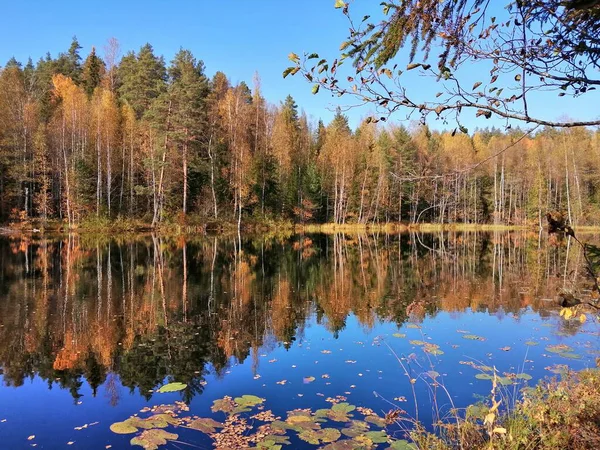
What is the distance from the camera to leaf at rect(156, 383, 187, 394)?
6.41 meters

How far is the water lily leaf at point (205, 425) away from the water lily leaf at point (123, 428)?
2.24ft

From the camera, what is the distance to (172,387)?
650cm

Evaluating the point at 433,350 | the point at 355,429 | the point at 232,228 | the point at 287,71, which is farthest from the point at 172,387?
the point at 232,228

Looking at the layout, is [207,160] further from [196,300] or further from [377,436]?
[377,436]

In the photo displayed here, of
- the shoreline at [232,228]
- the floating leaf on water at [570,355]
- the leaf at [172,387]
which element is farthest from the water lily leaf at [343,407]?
the shoreline at [232,228]

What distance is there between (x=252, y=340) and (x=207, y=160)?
3624 cm

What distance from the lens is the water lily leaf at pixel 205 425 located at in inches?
205

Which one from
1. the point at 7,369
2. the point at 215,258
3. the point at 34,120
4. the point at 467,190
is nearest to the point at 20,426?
the point at 7,369

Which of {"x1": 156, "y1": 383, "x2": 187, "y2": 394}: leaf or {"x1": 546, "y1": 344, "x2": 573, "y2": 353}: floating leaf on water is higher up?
{"x1": 156, "y1": 383, "x2": 187, "y2": 394}: leaf

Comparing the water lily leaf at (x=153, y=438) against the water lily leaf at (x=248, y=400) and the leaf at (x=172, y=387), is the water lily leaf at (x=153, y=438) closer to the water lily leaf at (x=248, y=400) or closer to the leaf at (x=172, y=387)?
the water lily leaf at (x=248, y=400)

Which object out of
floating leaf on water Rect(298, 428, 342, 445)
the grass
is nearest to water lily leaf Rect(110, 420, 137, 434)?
floating leaf on water Rect(298, 428, 342, 445)

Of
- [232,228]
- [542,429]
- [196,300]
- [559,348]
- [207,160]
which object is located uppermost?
[207,160]

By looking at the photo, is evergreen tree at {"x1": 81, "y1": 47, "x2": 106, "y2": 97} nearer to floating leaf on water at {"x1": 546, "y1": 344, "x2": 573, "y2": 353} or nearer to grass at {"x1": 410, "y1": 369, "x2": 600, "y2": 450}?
floating leaf on water at {"x1": 546, "y1": 344, "x2": 573, "y2": 353}

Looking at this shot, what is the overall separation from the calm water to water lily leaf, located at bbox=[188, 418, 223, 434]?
16 centimetres
